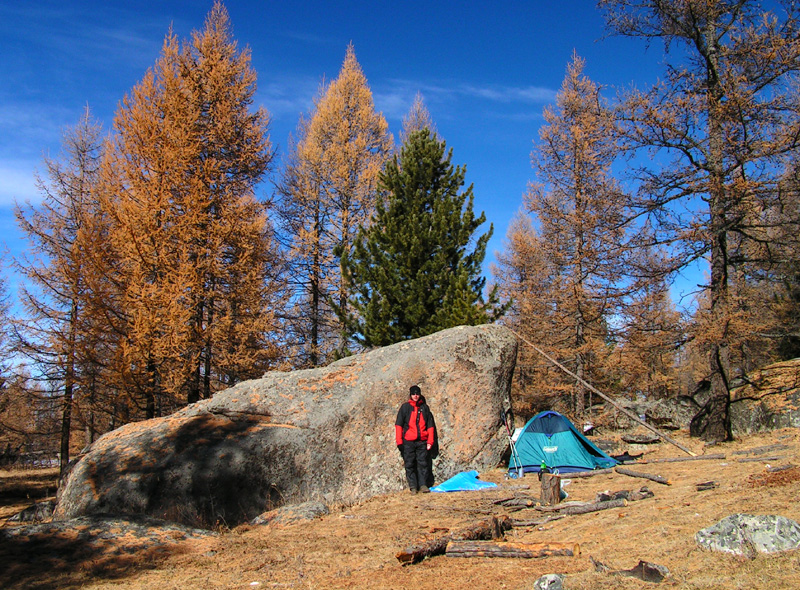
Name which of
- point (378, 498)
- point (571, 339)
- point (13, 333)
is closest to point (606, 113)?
point (378, 498)

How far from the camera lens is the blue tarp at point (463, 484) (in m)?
8.15

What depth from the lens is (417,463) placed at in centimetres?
853

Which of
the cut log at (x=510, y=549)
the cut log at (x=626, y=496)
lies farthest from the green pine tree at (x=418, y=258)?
the cut log at (x=510, y=549)

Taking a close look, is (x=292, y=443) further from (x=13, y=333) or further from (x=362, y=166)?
(x=362, y=166)

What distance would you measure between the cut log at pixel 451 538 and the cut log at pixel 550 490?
45.7 inches

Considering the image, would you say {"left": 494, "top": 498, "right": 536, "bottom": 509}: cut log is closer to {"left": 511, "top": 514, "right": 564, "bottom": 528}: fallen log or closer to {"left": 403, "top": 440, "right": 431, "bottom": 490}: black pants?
{"left": 511, "top": 514, "right": 564, "bottom": 528}: fallen log

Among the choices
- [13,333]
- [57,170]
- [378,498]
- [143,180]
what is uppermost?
[57,170]

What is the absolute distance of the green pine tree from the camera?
1362cm

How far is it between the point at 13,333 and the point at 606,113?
54.7ft

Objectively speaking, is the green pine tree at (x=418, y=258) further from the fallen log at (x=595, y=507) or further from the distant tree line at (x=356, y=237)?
the fallen log at (x=595, y=507)

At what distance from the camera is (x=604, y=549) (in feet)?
13.2

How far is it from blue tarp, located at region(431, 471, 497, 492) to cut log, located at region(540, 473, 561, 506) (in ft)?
5.93

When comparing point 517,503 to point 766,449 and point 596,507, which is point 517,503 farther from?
point 766,449

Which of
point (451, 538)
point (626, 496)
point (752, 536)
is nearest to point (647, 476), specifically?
point (626, 496)
